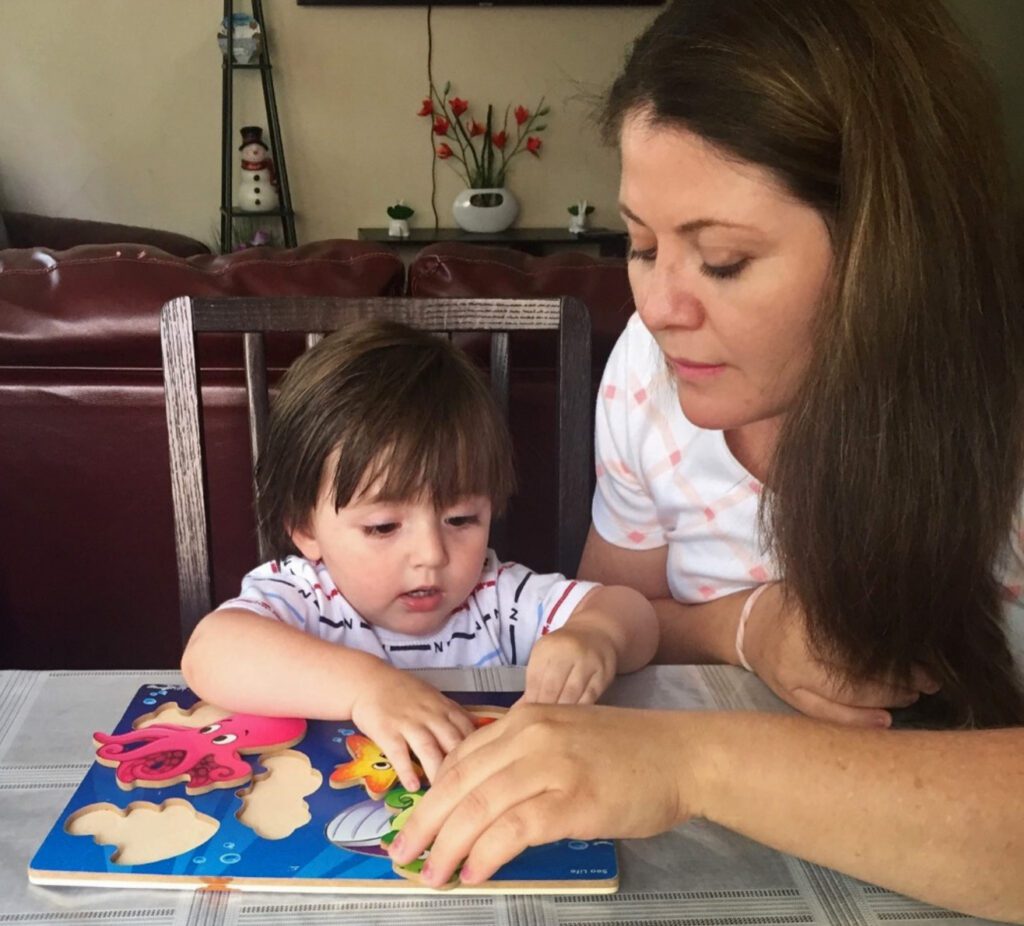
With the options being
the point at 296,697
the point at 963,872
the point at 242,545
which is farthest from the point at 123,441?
the point at 963,872

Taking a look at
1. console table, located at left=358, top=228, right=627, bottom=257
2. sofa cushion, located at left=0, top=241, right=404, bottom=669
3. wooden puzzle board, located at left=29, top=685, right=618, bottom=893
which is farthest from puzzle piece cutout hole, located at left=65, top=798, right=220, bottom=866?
console table, located at left=358, top=228, right=627, bottom=257

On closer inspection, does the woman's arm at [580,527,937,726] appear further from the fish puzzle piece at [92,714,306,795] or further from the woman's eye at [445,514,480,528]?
the fish puzzle piece at [92,714,306,795]

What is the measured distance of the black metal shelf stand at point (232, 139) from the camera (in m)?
4.23

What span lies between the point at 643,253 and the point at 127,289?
0.82 meters

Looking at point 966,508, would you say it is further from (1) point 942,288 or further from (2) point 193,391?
(2) point 193,391

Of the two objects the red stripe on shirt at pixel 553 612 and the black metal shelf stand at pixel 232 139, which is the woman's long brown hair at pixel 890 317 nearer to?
the red stripe on shirt at pixel 553 612

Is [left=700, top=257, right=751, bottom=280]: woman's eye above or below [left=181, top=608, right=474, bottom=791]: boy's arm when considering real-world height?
above

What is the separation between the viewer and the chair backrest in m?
1.01

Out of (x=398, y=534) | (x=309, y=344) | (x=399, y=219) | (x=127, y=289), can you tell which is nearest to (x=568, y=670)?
(x=398, y=534)

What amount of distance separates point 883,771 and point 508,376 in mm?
634

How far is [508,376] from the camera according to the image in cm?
112

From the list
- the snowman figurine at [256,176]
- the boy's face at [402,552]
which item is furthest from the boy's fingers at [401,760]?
the snowman figurine at [256,176]

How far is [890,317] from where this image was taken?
0.69m

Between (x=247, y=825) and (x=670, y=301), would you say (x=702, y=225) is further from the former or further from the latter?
(x=247, y=825)
